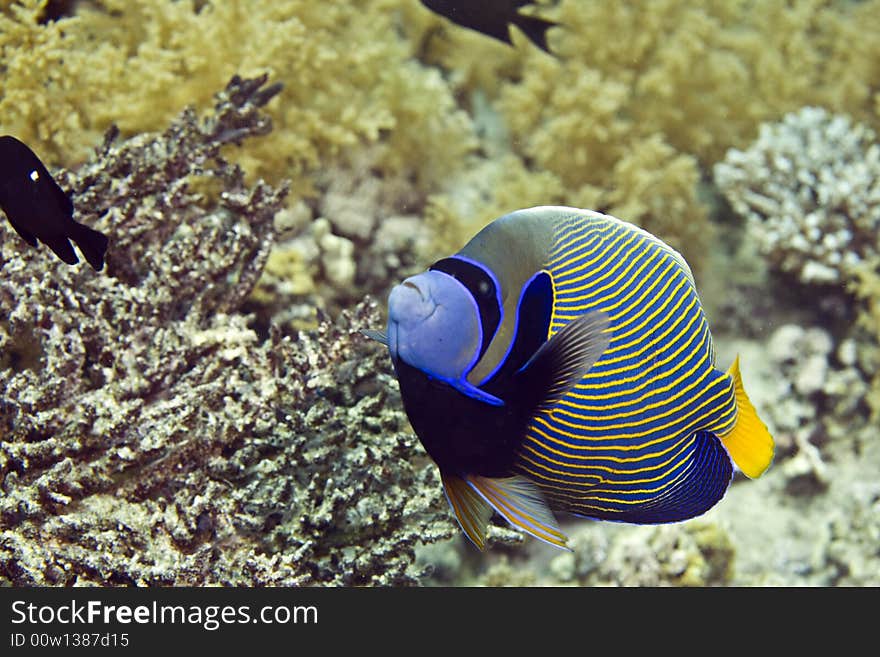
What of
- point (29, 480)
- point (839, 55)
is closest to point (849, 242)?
point (839, 55)

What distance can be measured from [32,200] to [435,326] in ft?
4.39

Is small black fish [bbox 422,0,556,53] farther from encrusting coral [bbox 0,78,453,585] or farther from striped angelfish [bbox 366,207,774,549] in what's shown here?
striped angelfish [bbox 366,207,774,549]

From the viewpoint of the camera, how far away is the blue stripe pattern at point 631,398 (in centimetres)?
140

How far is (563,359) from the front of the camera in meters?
1.28

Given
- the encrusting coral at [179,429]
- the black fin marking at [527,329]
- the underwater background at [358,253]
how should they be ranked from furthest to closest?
the underwater background at [358,253] → the encrusting coral at [179,429] → the black fin marking at [527,329]

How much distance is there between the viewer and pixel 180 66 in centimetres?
358

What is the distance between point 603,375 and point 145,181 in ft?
7.58

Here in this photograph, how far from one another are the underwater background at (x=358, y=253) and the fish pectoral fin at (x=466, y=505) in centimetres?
96

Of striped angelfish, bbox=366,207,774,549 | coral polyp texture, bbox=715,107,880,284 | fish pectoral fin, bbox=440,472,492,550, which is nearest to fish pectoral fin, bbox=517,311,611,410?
striped angelfish, bbox=366,207,774,549

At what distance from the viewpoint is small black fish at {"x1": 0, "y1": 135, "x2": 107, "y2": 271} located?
1.88 meters

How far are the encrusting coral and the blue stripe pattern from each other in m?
1.01

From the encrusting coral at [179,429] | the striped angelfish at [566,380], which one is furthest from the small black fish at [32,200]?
the striped angelfish at [566,380]

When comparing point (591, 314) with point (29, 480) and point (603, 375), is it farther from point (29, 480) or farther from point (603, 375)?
point (29, 480)

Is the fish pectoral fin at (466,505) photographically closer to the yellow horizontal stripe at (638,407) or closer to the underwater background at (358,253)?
the yellow horizontal stripe at (638,407)
